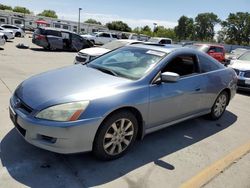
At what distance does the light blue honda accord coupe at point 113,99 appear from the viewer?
125 inches

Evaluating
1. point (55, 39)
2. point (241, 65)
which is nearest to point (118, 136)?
point (241, 65)

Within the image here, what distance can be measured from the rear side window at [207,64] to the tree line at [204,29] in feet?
267

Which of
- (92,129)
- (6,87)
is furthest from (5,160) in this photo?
(6,87)

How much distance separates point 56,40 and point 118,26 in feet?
241

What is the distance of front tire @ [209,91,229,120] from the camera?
18.3ft

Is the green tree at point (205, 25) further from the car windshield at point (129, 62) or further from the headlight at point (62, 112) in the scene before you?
the headlight at point (62, 112)

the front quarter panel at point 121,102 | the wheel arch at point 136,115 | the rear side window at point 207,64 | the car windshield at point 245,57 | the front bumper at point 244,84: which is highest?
the rear side window at point 207,64

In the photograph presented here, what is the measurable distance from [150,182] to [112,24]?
91983 millimetres

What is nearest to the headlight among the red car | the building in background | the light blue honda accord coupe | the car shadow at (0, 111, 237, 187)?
the light blue honda accord coupe

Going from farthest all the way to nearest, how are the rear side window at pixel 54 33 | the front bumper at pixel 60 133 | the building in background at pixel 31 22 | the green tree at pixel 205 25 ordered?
the green tree at pixel 205 25, the building in background at pixel 31 22, the rear side window at pixel 54 33, the front bumper at pixel 60 133

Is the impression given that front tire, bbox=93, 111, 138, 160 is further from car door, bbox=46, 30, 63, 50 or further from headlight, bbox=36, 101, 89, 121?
car door, bbox=46, 30, 63, 50

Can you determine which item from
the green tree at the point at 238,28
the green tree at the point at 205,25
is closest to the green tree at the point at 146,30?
the green tree at the point at 205,25

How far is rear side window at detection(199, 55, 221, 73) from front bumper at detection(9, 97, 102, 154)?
264 cm

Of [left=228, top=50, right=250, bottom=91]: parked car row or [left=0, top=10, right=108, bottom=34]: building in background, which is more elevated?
[left=0, top=10, right=108, bottom=34]: building in background
